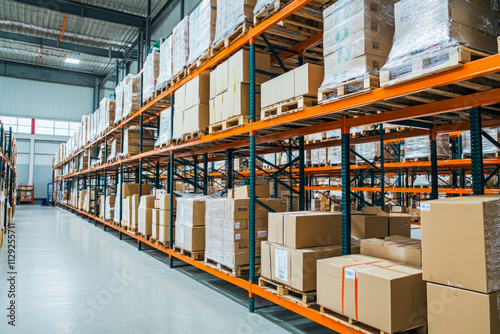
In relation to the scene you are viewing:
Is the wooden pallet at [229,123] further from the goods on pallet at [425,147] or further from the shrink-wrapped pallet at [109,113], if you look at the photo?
the shrink-wrapped pallet at [109,113]

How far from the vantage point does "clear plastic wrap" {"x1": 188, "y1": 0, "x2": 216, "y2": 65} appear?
557 cm

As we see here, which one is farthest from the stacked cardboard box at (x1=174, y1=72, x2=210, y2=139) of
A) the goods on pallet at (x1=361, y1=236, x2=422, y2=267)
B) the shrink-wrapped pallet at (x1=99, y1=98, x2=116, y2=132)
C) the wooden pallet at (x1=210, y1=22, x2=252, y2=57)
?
the shrink-wrapped pallet at (x1=99, y1=98, x2=116, y2=132)

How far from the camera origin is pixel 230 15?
5.01m

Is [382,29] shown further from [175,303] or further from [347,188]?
[175,303]

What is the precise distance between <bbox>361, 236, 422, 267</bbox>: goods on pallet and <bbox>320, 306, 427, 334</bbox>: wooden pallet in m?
0.52

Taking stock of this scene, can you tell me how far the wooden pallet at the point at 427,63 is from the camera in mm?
2434

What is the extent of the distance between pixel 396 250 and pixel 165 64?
19.1ft

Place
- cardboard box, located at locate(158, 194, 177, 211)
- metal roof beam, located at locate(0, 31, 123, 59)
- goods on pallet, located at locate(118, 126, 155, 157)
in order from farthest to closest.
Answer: metal roof beam, located at locate(0, 31, 123, 59) < goods on pallet, located at locate(118, 126, 155, 157) < cardboard box, located at locate(158, 194, 177, 211)

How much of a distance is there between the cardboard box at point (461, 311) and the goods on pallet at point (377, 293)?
0.23 meters

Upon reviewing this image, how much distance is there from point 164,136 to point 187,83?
165 cm

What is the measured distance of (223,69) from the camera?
5.28 meters

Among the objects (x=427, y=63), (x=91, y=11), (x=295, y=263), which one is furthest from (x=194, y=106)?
(x=91, y=11)

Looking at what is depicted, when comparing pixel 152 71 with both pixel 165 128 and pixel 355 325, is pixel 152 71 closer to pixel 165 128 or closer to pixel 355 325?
pixel 165 128

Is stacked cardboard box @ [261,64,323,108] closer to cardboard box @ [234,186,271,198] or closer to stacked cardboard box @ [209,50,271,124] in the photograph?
stacked cardboard box @ [209,50,271,124]
